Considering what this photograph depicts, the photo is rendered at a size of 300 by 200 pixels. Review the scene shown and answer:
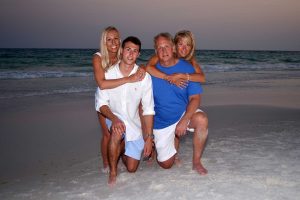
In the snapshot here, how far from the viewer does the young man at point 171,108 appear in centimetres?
410

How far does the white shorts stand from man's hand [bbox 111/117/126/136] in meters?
0.70

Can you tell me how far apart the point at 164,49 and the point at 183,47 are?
37 cm

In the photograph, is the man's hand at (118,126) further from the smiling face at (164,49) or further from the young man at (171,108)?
the smiling face at (164,49)

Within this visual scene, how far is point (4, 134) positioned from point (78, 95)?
4.96m

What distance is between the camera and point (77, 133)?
622 centimetres

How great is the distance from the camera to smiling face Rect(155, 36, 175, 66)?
407 centimetres

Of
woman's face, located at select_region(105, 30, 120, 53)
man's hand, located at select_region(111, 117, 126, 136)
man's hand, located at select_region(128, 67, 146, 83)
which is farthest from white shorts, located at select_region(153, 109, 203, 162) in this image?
woman's face, located at select_region(105, 30, 120, 53)

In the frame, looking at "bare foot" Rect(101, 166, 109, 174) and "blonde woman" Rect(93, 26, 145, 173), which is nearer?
"blonde woman" Rect(93, 26, 145, 173)

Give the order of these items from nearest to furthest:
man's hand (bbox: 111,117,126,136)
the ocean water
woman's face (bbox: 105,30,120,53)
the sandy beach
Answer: the sandy beach
man's hand (bbox: 111,117,126,136)
woman's face (bbox: 105,30,120,53)
the ocean water

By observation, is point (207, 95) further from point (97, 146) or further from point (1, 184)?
point (1, 184)

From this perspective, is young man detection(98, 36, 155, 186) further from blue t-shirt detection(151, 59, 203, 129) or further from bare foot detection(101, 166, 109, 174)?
bare foot detection(101, 166, 109, 174)

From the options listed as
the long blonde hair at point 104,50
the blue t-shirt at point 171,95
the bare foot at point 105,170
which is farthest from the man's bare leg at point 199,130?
the long blonde hair at point 104,50

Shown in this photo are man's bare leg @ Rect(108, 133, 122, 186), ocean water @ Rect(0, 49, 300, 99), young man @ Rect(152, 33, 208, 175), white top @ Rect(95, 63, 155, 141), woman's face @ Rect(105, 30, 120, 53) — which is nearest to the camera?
man's bare leg @ Rect(108, 133, 122, 186)

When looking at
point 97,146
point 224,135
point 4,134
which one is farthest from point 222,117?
point 4,134
